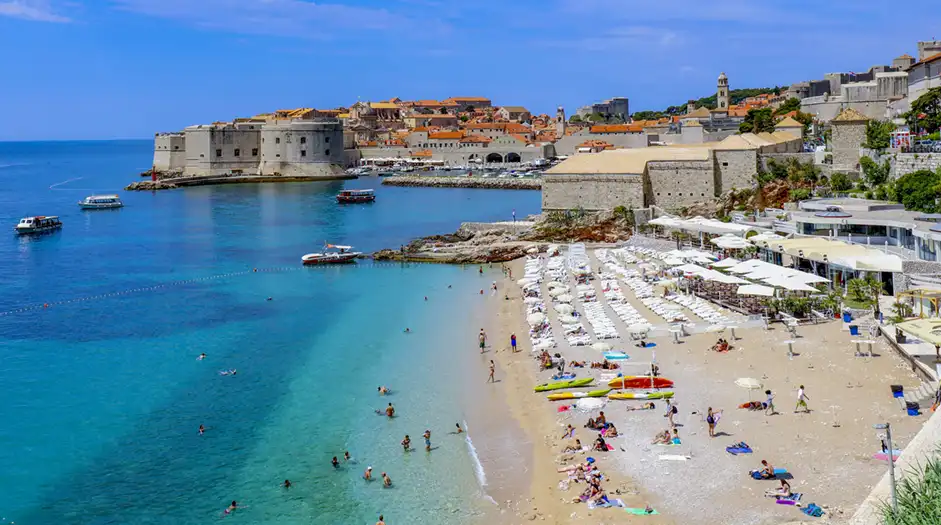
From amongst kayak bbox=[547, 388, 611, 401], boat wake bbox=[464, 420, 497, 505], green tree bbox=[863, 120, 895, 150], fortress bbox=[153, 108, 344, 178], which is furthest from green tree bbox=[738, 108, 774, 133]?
fortress bbox=[153, 108, 344, 178]

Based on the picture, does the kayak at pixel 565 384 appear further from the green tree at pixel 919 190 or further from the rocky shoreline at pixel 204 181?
the rocky shoreline at pixel 204 181

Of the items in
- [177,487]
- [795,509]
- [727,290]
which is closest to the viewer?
[795,509]

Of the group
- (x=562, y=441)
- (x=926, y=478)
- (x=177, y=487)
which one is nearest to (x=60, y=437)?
(x=177, y=487)

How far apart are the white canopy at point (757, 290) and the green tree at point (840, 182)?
34.4 feet

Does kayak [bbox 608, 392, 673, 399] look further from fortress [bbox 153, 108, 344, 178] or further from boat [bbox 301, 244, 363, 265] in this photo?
fortress [bbox 153, 108, 344, 178]

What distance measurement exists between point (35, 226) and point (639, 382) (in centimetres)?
3411

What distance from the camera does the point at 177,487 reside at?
1070cm

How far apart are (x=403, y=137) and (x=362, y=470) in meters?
81.0

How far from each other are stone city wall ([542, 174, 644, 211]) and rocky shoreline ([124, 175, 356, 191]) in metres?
40.4

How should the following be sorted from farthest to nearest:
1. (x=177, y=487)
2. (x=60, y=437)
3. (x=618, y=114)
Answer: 1. (x=618, y=114)
2. (x=60, y=437)
3. (x=177, y=487)

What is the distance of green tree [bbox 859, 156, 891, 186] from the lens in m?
22.8

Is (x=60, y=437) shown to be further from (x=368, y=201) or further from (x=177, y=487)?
(x=368, y=201)

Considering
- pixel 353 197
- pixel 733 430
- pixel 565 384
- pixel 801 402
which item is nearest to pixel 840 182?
pixel 565 384

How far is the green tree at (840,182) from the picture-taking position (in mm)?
24469
